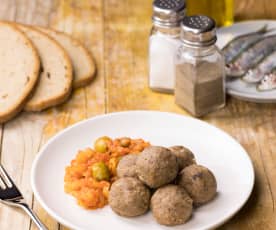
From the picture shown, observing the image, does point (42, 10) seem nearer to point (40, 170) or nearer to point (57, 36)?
point (57, 36)

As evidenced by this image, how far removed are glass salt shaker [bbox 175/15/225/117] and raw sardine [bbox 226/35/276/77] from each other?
0.18 m

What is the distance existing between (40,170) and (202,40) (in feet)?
2.51

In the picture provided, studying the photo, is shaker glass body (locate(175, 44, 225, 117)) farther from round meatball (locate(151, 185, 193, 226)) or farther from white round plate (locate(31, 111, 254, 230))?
round meatball (locate(151, 185, 193, 226))

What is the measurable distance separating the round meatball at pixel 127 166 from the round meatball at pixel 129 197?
0.04 meters

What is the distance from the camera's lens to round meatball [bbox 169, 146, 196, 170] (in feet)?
7.61

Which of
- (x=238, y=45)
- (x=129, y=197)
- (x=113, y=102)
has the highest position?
(x=129, y=197)

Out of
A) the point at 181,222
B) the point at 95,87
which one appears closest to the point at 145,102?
the point at 95,87

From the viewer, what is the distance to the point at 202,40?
109 inches

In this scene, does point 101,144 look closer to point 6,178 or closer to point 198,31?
point 6,178

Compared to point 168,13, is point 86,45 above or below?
below

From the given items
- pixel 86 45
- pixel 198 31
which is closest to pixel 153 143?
pixel 198 31

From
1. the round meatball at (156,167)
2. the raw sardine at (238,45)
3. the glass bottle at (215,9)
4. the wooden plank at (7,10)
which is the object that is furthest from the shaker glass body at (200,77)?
the wooden plank at (7,10)

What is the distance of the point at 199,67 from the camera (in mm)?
2812

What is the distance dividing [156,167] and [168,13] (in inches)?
35.0
